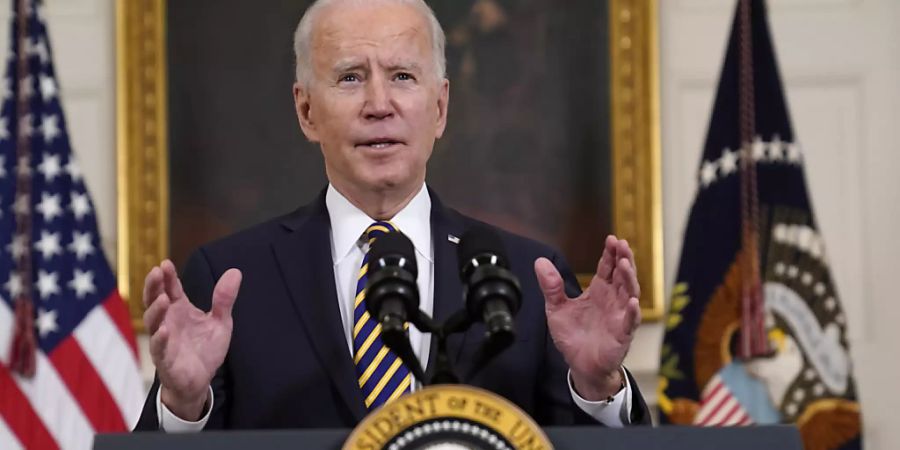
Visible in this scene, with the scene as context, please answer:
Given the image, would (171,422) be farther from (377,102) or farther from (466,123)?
(466,123)

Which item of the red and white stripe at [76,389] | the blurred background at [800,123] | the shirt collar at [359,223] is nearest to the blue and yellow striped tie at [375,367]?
A: the shirt collar at [359,223]

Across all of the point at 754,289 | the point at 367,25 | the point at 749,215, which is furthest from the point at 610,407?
the point at 749,215

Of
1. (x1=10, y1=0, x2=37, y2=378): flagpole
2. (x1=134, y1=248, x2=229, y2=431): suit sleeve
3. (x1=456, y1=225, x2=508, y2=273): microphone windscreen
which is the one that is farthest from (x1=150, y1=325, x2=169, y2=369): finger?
(x1=10, y1=0, x2=37, y2=378): flagpole

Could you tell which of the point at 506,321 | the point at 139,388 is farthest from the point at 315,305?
the point at 139,388

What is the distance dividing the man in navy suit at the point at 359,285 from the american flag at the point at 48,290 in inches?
74.8

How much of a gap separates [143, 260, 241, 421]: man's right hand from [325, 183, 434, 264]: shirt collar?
21.5 inches

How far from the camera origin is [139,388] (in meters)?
4.34

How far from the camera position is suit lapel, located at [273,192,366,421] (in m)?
2.25

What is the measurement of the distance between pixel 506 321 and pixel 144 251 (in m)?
3.45

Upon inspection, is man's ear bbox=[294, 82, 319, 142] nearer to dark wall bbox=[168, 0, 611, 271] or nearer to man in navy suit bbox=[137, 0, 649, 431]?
man in navy suit bbox=[137, 0, 649, 431]

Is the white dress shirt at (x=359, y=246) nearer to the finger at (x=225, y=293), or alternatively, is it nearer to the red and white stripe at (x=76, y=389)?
the finger at (x=225, y=293)

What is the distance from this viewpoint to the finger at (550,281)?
1.97 m

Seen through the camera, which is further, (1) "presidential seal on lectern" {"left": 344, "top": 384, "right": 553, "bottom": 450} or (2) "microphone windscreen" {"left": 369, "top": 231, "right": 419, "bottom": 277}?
(2) "microphone windscreen" {"left": 369, "top": 231, "right": 419, "bottom": 277}

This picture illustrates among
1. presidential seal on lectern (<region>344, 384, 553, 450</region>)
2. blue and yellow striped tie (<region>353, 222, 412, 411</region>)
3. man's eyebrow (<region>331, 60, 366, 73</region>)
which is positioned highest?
man's eyebrow (<region>331, 60, 366, 73</region>)
